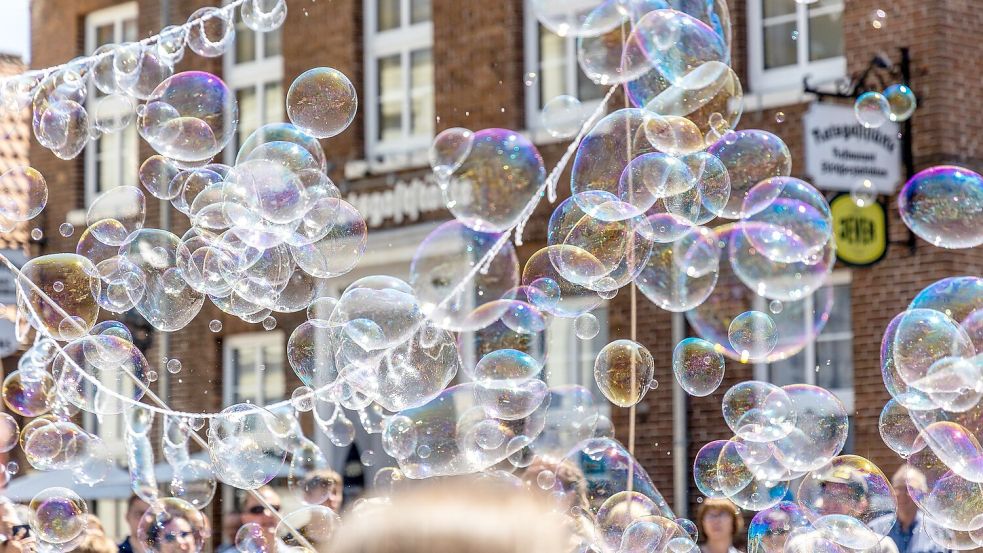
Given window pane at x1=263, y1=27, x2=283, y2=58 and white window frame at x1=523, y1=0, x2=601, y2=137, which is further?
window pane at x1=263, y1=27, x2=283, y2=58

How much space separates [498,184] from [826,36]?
517 centimetres

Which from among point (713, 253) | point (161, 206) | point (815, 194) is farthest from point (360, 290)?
point (161, 206)

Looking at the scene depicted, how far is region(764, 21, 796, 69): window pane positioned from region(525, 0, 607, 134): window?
1438mm

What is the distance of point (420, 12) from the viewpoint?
42.5 ft

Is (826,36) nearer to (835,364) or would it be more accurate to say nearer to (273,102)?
(835,364)

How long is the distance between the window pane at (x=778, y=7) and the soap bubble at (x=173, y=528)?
6139mm

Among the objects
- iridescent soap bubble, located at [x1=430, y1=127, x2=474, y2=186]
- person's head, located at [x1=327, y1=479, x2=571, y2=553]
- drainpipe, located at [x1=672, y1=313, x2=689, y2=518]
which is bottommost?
drainpipe, located at [x1=672, y1=313, x2=689, y2=518]

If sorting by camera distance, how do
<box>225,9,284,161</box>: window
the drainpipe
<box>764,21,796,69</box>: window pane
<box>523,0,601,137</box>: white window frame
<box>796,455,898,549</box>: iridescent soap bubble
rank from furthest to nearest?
<box>225,9,284,161</box>: window
<box>523,0,601,137</box>: white window frame
the drainpipe
<box>764,21,796,69</box>: window pane
<box>796,455,898,549</box>: iridescent soap bubble

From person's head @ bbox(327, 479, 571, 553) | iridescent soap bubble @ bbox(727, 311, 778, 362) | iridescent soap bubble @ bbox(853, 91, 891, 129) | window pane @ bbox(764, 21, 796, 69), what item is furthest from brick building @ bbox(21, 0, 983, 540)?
person's head @ bbox(327, 479, 571, 553)

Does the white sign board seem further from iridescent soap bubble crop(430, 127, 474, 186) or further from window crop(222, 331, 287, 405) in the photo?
window crop(222, 331, 287, 405)

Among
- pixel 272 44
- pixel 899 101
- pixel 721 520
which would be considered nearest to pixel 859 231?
pixel 899 101

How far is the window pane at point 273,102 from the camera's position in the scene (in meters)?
13.8

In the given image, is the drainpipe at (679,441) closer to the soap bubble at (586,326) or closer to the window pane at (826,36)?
the window pane at (826,36)

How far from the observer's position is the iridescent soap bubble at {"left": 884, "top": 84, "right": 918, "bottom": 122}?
8.46 metres
